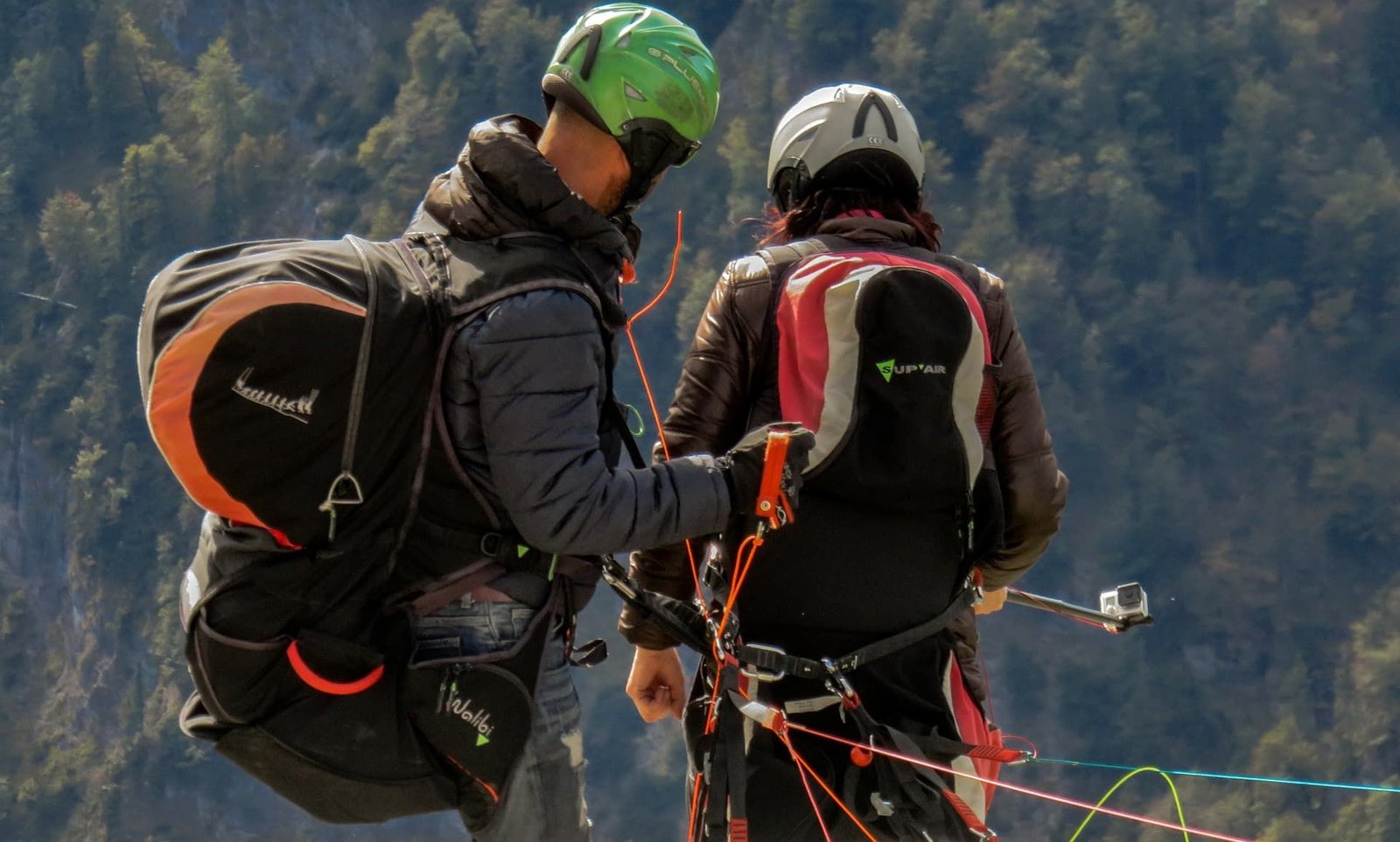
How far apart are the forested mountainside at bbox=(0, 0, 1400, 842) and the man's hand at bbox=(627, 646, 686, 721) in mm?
49635

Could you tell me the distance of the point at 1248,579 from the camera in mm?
58531

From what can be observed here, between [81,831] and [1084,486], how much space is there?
34958 mm

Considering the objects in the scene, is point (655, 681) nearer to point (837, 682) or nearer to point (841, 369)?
point (837, 682)

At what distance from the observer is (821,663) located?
319 cm

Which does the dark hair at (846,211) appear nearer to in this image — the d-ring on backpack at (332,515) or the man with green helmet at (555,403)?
the man with green helmet at (555,403)

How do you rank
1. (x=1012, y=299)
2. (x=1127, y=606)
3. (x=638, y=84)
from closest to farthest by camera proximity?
(x=638, y=84) → (x=1127, y=606) → (x=1012, y=299)

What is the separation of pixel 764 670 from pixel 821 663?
103 millimetres

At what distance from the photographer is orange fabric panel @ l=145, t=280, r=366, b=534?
2.54 metres

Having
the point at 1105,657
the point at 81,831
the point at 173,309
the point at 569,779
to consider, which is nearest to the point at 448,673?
the point at 569,779

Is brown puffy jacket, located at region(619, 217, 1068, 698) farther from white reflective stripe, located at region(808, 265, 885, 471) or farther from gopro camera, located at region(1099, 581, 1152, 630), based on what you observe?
gopro camera, located at region(1099, 581, 1152, 630)

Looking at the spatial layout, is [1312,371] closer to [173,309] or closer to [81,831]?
[81,831]

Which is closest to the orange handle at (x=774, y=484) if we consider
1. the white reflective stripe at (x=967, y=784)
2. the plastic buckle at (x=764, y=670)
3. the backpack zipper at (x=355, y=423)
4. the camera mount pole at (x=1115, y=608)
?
the plastic buckle at (x=764, y=670)

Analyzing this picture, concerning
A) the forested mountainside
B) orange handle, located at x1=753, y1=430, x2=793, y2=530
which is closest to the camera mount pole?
orange handle, located at x1=753, y1=430, x2=793, y2=530

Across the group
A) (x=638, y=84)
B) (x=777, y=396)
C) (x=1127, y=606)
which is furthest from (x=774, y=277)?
(x=1127, y=606)
